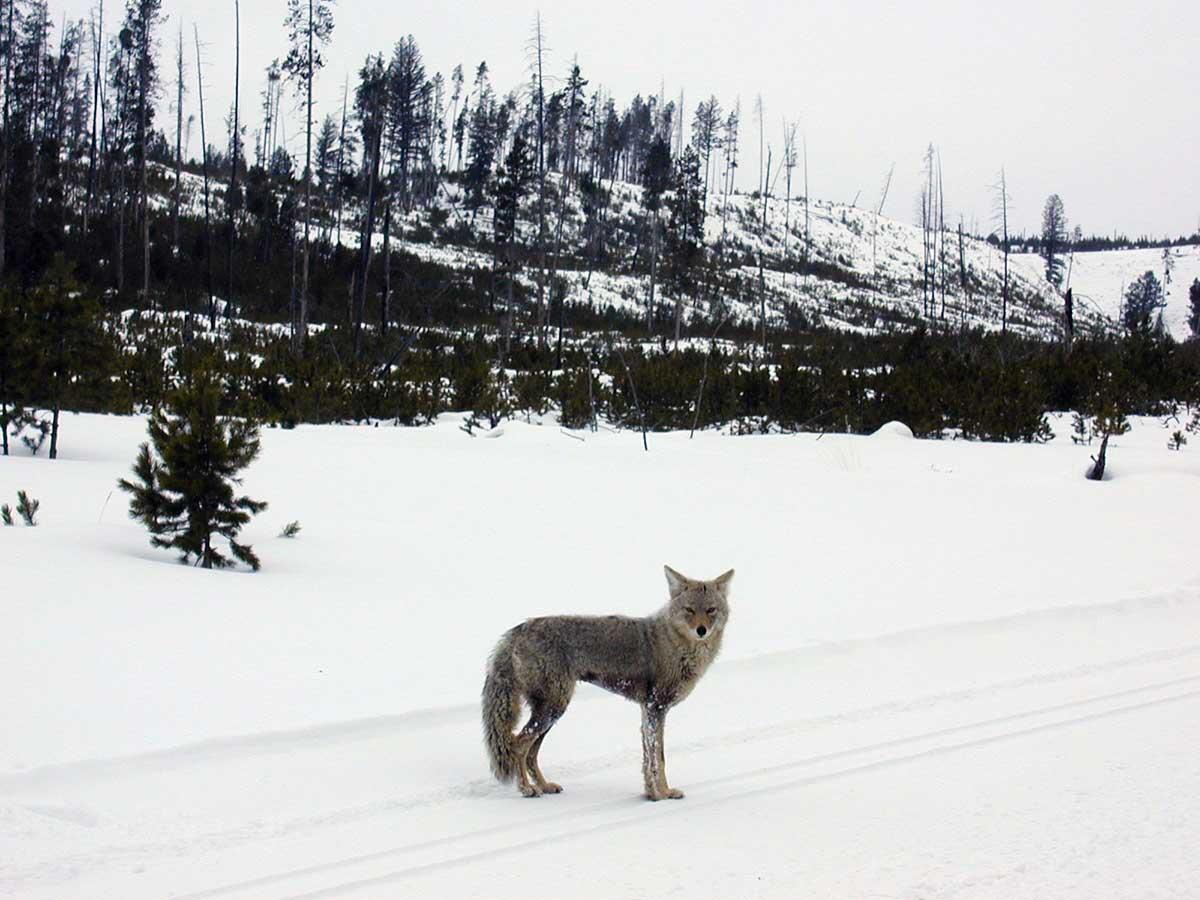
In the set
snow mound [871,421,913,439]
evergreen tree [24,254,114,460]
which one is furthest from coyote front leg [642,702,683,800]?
snow mound [871,421,913,439]

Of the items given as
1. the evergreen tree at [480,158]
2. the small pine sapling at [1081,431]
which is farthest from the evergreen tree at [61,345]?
the evergreen tree at [480,158]

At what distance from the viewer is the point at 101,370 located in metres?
13.2

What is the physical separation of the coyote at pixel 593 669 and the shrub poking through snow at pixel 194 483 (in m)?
4.32

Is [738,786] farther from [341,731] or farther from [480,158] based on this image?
[480,158]

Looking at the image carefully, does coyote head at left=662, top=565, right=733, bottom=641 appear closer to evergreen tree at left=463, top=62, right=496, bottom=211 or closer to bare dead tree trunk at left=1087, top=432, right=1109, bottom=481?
bare dead tree trunk at left=1087, top=432, right=1109, bottom=481

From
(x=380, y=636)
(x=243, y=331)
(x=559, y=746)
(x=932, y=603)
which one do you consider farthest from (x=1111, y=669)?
(x=243, y=331)

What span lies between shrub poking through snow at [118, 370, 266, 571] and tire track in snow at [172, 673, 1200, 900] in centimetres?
472

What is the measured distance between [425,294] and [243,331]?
39.1ft

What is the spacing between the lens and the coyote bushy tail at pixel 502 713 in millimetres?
4996

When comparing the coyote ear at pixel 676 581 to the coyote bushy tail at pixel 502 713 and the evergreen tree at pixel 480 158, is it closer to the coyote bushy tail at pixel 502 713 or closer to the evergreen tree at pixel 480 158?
the coyote bushy tail at pixel 502 713

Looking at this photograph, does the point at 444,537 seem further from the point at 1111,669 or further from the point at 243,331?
the point at 243,331

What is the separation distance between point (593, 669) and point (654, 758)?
0.53 metres

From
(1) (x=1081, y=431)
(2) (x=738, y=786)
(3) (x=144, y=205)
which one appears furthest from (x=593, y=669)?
(3) (x=144, y=205)

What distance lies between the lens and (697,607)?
5.15 m
